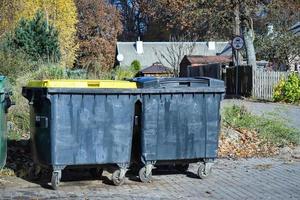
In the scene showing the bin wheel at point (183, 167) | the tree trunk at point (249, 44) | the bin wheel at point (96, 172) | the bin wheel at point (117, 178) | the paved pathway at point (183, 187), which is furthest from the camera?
the tree trunk at point (249, 44)

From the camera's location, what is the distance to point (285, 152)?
11273mm

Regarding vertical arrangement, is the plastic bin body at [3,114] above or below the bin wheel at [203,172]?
above

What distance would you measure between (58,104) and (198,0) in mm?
21767

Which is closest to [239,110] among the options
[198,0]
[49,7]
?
[198,0]

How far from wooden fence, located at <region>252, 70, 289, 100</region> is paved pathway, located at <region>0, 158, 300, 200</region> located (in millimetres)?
16804

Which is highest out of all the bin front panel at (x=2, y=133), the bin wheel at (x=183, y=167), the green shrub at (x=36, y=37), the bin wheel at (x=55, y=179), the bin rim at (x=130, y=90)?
the green shrub at (x=36, y=37)

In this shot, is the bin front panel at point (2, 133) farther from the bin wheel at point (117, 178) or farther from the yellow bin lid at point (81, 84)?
the bin wheel at point (117, 178)

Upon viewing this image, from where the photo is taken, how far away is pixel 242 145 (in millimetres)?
11430

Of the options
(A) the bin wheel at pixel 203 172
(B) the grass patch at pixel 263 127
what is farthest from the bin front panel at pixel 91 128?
(B) the grass patch at pixel 263 127

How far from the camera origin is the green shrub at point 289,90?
23.3 m

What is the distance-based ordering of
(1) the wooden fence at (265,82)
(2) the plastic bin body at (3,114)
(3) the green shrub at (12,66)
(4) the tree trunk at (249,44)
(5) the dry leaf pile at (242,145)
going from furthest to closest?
(4) the tree trunk at (249,44), (1) the wooden fence at (265,82), (3) the green shrub at (12,66), (5) the dry leaf pile at (242,145), (2) the plastic bin body at (3,114)

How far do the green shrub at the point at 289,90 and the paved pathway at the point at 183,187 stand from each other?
14320mm

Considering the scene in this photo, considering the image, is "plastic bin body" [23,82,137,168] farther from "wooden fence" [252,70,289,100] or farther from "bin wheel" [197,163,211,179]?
"wooden fence" [252,70,289,100]

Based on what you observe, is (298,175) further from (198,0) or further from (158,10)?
(158,10)
